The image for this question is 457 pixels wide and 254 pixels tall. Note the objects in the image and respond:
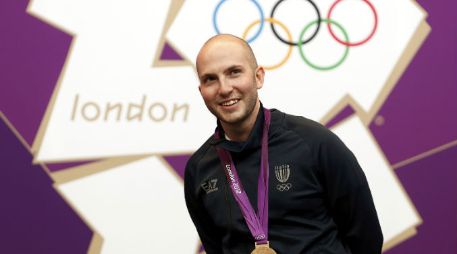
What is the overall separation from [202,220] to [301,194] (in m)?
0.40

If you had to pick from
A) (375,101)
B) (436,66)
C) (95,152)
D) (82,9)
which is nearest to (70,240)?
(95,152)

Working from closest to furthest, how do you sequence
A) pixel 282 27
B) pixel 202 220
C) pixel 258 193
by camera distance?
1. pixel 258 193
2. pixel 202 220
3. pixel 282 27

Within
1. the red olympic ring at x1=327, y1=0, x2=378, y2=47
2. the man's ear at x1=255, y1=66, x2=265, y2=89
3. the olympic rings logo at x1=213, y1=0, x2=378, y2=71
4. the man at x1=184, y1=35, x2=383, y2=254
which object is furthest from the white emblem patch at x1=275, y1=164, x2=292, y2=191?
the red olympic ring at x1=327, y1=0, x2=378, y2=47

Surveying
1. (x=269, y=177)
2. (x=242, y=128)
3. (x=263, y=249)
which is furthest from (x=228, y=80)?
(x=263, y=249)

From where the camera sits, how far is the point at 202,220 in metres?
1.96

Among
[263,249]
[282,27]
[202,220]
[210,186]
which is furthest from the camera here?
[282,27]

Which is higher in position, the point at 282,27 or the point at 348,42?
the point at 282,27

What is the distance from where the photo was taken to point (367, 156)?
3.02 meters

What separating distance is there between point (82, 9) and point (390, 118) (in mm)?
1536

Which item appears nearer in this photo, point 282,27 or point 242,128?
point 242,128

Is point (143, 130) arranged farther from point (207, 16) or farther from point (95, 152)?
point (207, 16)

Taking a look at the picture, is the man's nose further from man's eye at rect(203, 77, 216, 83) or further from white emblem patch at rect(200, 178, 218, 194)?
white emblem patch at rect(200, 178, 218, 194)

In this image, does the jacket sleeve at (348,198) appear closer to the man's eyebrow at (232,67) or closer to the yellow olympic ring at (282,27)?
the man's eyebrow at (232,67)

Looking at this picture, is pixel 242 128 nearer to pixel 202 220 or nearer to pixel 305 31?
pixel 202 220
